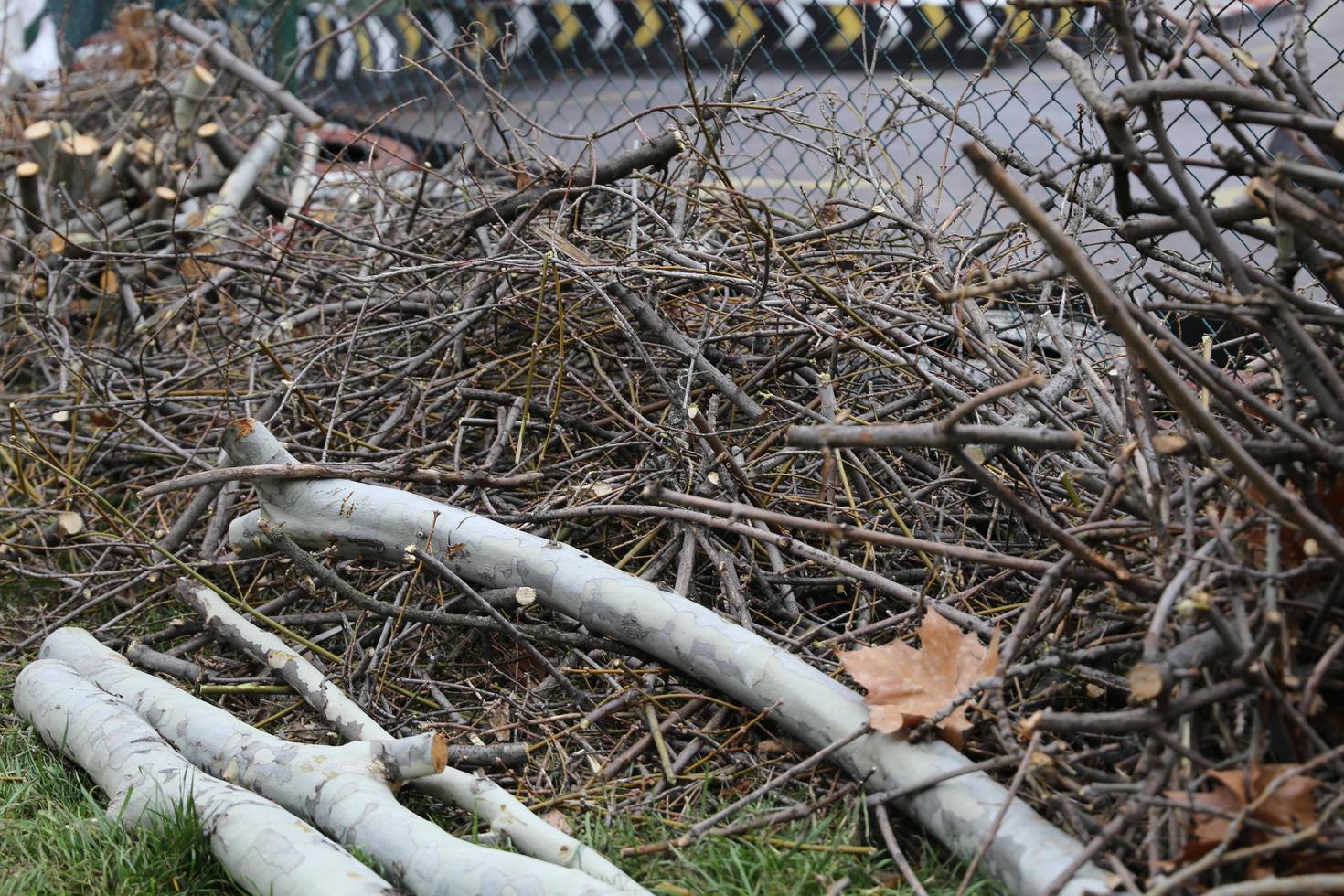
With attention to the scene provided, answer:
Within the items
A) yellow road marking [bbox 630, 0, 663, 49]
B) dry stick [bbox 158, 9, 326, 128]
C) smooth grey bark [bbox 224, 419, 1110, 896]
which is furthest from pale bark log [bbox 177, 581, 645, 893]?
yellow road marking [bbox 630, 0, 663, 49]

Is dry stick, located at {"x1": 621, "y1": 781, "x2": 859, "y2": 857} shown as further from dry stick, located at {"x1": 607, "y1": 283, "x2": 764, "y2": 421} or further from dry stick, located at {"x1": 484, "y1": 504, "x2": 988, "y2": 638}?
dry stick, located at {"x1": 607, "y1": 283, "x2": 764, "y2": 421}

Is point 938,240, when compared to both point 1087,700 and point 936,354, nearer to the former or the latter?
point 936,354

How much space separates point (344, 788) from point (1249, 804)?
154 centimetres

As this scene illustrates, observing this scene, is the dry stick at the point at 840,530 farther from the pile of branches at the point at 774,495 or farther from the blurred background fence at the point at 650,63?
the blurred background fence at the point at 650,63

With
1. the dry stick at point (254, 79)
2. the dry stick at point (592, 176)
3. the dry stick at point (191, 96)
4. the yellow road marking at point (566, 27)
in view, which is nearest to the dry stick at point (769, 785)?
the dry stick at point (592, 176)

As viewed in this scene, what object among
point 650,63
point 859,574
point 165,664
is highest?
point 650,63

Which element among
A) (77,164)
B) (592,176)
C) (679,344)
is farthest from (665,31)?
(679,344)

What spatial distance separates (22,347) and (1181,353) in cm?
457

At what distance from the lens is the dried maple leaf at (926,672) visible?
2.04 metres

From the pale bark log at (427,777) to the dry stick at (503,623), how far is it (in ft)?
1.03

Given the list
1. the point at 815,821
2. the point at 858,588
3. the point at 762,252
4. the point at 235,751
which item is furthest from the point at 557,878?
the point at 762,252

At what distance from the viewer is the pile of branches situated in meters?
1.78

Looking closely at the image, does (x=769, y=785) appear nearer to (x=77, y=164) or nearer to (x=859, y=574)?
(x=859, y=574)

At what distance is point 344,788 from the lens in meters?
2.11
